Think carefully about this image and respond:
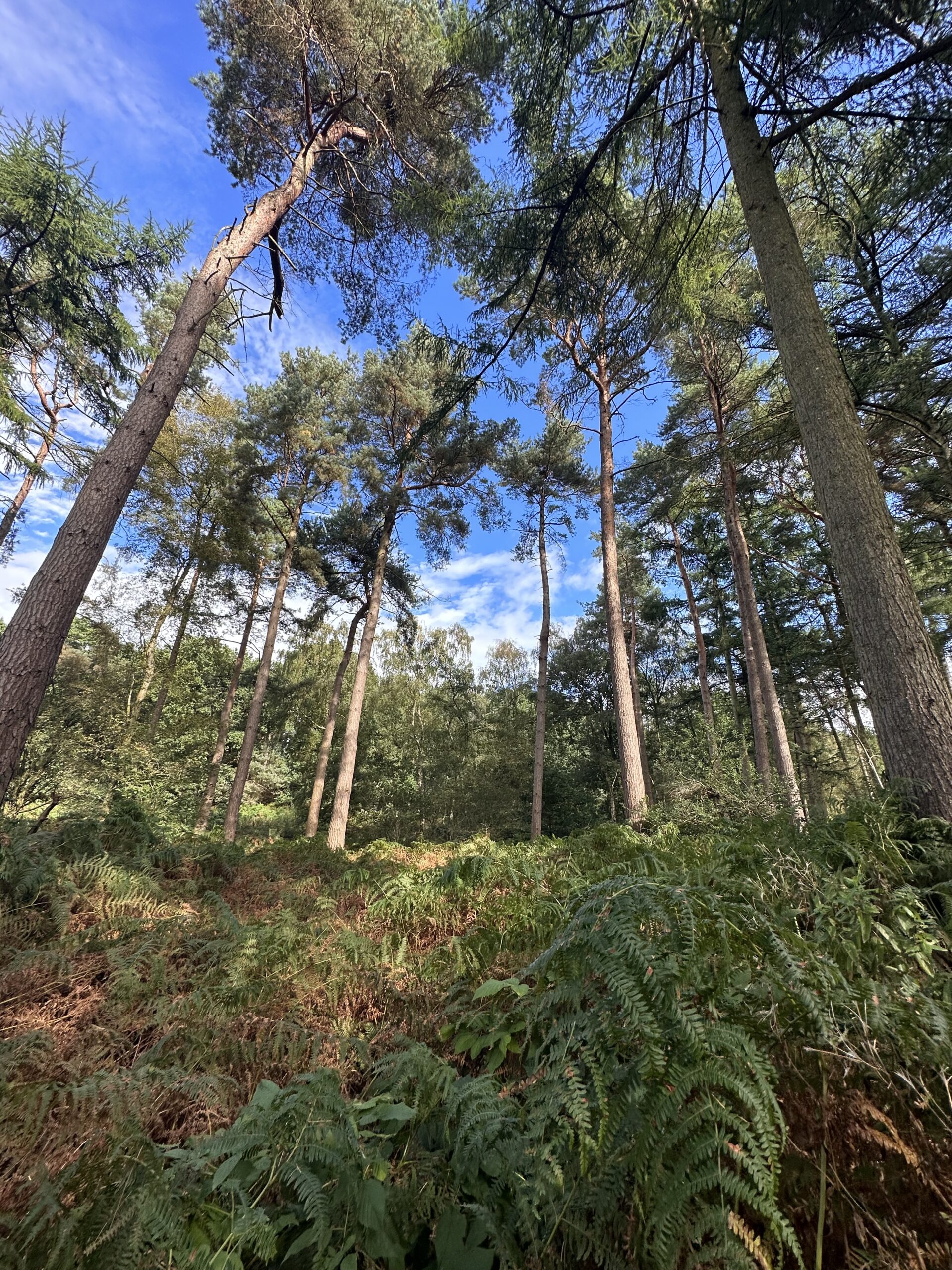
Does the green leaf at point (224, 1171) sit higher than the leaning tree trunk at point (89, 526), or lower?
lower

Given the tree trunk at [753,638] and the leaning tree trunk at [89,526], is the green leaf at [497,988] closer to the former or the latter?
the leaning tree trunk at [89,526]

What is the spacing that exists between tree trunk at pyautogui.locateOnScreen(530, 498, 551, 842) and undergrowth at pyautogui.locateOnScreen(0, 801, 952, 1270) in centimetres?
1143

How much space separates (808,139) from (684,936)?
7.37 meters

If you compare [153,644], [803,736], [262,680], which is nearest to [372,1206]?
[262,680]

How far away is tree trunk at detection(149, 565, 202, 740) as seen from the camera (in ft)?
44.3

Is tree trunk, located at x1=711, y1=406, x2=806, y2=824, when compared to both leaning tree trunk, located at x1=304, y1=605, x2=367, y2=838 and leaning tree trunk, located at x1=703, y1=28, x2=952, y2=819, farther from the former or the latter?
leaning tree trunk, located at x1=304, y1=605, x2=367, y2=838

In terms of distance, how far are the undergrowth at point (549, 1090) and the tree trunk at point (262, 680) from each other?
9.61m

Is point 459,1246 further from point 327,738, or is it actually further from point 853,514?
point 327,738

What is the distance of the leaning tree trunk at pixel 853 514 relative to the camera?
2.93m

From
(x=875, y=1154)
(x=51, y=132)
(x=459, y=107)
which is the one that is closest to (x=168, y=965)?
(x=875, y=1154)

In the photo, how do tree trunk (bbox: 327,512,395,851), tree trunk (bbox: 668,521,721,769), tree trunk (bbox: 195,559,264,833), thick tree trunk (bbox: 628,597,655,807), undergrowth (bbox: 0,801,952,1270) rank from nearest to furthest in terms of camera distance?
undergrowth (bbox: 0,801,952,1270), tree trunk (bbox: 327,512,395,851), tree trunk (bbox: 195,559,264,833), tree trunk (bbox: 668,521,721,769), thick tree trunk (bbox: 628,597,655,807)

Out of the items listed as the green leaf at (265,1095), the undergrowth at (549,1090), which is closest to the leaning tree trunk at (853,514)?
the undergrowth at (549,1090)

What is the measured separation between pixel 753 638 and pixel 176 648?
1532cm

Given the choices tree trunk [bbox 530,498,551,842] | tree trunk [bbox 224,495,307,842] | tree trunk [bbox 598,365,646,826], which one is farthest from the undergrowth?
tree trunk [bbox 530,498,551,842]
